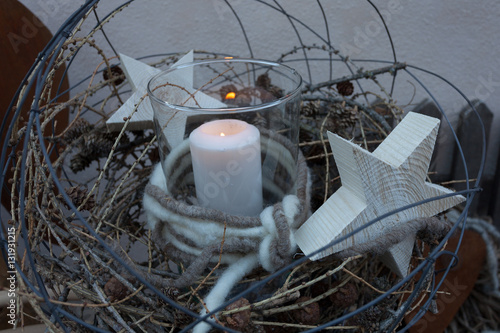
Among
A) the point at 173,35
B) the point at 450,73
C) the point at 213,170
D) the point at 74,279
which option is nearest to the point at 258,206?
the point at 213,170

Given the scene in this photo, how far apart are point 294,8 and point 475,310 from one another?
0.65 metres

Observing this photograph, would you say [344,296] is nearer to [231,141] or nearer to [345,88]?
[231,141]

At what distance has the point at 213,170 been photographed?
425 millimetres

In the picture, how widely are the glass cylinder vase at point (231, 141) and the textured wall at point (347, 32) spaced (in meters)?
0.31

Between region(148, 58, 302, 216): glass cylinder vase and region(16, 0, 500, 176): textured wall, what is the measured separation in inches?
12.3

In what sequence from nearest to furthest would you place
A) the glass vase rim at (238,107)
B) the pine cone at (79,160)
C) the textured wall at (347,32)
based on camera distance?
the glass vase rim at (238,107) → the pine cone at (79,160) → the textured wall at (347,32)

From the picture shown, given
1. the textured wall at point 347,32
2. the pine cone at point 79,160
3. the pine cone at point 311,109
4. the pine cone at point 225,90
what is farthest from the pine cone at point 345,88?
the pine cone at point 79,160

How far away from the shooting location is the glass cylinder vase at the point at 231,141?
0.42m

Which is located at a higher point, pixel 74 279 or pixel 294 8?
pixel 294 8

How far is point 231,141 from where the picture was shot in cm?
42

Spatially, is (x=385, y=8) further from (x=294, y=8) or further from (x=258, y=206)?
(x=258, y=206)

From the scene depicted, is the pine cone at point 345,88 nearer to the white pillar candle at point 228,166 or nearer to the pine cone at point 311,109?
the pine cone at point 311,109

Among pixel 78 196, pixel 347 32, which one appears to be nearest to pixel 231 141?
pixel 78 196

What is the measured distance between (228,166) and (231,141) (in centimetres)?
3
